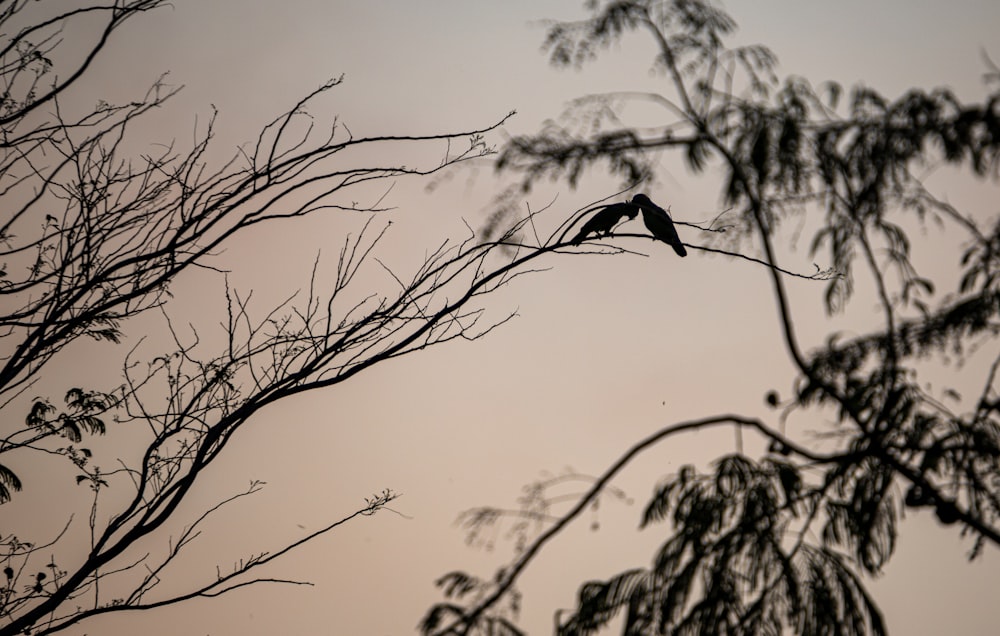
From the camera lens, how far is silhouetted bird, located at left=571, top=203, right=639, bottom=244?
6.07 feet

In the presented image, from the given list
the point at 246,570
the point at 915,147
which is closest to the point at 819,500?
the point at 915,147

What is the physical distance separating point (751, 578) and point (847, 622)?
0.30 meters

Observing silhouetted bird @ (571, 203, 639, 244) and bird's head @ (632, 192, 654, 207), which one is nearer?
silhouetted bird @ (571, 203, 639, 244)

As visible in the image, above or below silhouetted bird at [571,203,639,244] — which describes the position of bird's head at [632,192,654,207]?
above

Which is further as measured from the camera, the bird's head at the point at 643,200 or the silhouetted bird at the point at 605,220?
the bird's head at the point at 643,200

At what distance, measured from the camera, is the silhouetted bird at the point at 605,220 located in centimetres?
185

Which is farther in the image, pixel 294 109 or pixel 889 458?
pixel 889 458

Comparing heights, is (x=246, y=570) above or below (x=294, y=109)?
below

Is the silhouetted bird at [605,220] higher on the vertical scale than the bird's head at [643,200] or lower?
lower

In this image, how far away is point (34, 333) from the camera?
1.66 m

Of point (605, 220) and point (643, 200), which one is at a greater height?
point (643, 200)

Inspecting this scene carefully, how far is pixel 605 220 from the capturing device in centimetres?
197

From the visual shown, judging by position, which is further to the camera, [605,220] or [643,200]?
[643,200]

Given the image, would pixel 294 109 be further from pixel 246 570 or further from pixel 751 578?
pixel 751 578
